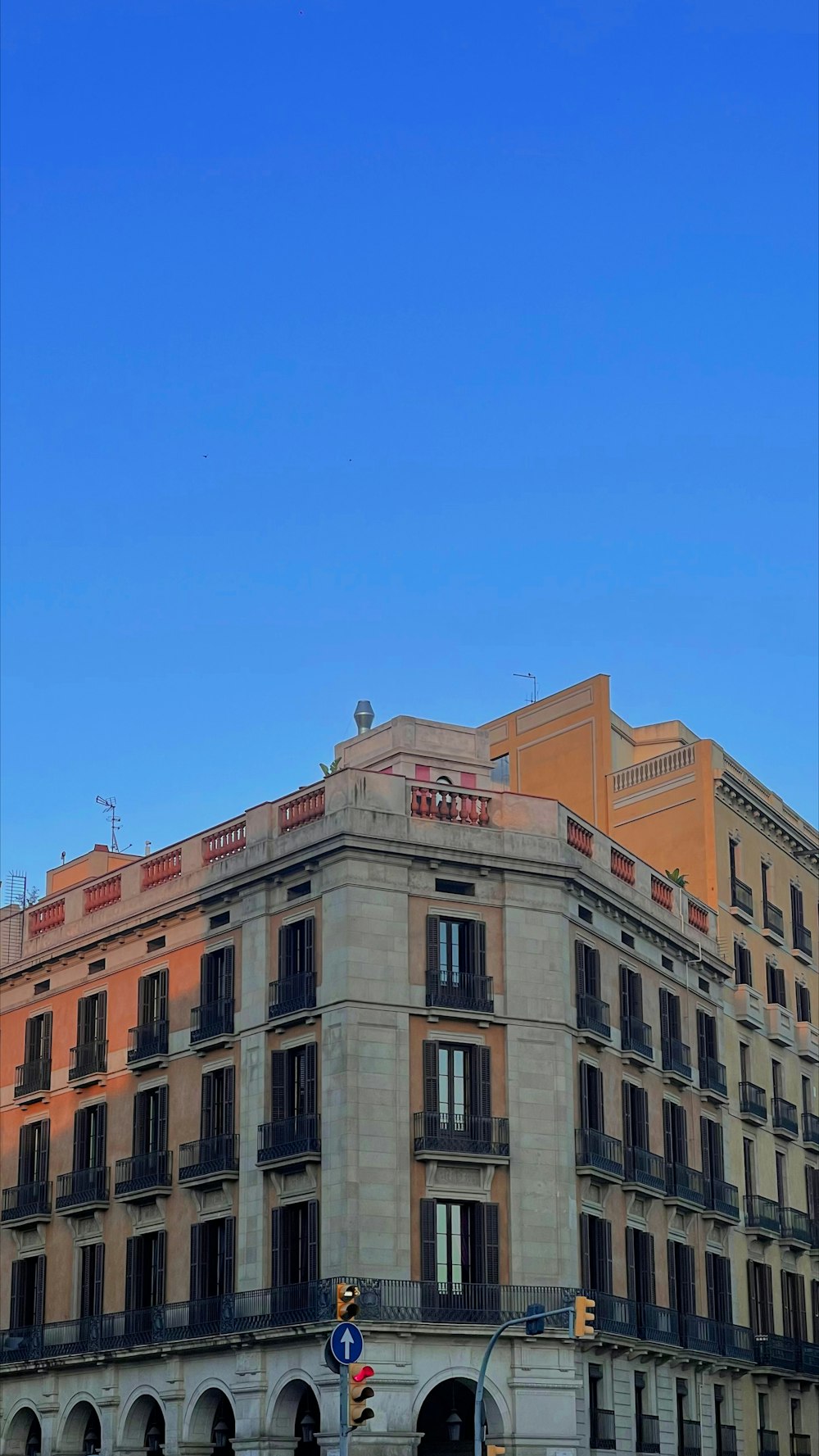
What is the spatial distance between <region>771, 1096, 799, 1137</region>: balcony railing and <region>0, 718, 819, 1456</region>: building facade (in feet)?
15.8

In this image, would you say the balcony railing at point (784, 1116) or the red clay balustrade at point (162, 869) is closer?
the red clay balustrade at point (162, 869)

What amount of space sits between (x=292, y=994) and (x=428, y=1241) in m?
7.07

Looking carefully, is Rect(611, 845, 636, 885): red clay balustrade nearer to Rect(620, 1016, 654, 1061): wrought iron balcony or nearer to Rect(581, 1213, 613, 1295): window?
Rect(620, 1016, 654, 1061): wrought iron balcony

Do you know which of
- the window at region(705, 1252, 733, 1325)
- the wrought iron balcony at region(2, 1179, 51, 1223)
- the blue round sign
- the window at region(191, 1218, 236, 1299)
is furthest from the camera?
the window at region(705, 1252, 733, 1325)

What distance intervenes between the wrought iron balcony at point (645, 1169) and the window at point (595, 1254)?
1706 millimetres

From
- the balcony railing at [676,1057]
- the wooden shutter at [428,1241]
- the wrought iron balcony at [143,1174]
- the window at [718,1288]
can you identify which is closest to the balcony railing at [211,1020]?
the wrought iron balcony at [143,1174]

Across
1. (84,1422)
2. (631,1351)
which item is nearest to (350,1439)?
(631,1351)

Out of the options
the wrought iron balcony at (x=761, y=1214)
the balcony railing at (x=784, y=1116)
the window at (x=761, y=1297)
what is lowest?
the window at (x=761, y=1297)

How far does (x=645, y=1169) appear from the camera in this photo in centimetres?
5556

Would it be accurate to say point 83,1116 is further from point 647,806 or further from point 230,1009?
point 647,806

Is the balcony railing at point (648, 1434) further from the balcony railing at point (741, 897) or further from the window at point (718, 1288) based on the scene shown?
the balcony railing at point (741, 897)

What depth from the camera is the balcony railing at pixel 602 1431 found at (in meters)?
50.7

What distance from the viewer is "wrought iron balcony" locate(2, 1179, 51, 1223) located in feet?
192

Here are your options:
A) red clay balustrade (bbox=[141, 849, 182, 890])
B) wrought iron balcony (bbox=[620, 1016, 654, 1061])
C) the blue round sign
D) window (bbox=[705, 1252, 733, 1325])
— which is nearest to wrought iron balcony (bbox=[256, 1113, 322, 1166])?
red clay balustrade (bbox=[141, 849, 182, 890])
